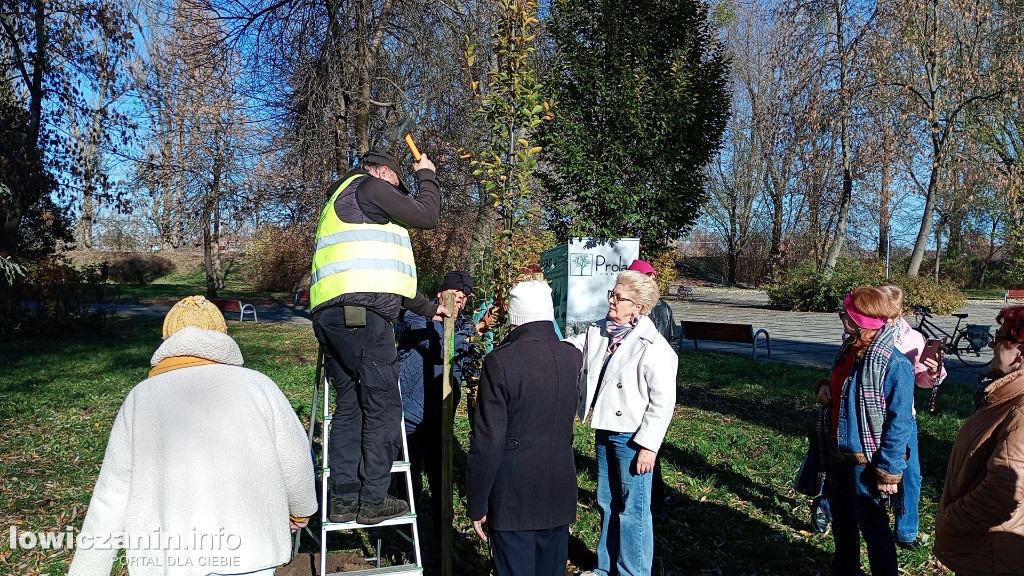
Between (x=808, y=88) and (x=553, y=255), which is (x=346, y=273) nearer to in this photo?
(x=553, y=255)

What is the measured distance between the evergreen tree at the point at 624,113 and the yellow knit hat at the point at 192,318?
10.8 m

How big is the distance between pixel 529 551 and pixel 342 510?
0.98 m

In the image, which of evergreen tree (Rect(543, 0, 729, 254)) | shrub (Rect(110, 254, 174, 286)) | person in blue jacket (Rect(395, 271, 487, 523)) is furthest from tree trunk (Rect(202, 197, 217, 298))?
person in blue jacket (Rect(395, 271, 487, 523))

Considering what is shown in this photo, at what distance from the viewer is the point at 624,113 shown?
1312 cm

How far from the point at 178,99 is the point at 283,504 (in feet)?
57.9

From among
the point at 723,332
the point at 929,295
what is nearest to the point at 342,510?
the point at 723,332

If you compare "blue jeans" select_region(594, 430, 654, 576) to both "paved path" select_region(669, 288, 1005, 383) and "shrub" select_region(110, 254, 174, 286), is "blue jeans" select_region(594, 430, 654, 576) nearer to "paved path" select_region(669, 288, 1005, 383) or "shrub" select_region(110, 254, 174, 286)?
"paved path" select_region(669, 288, 1005, 383)

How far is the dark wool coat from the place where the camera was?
117 inches

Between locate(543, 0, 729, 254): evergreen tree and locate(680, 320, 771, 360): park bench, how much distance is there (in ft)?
7.64

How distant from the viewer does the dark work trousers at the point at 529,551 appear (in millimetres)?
3049

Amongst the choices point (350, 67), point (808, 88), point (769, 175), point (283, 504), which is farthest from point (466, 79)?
point (769, 175)

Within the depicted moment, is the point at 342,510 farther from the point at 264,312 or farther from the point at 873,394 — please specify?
the point at 264,312

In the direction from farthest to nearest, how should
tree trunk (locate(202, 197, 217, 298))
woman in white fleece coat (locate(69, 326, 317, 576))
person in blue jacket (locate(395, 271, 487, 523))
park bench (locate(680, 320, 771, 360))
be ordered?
tree trunk (locate(202, 197, 217, 298)) < park bench (locate(680, 320, 771, 360)) < person in blue jacket (locate(395, 271, 487, 523)) < woman in white fleece coat (locate(69, 326, 317, 576))

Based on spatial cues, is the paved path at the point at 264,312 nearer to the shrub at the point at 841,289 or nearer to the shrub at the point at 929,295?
the shrub at the point at 841,289
